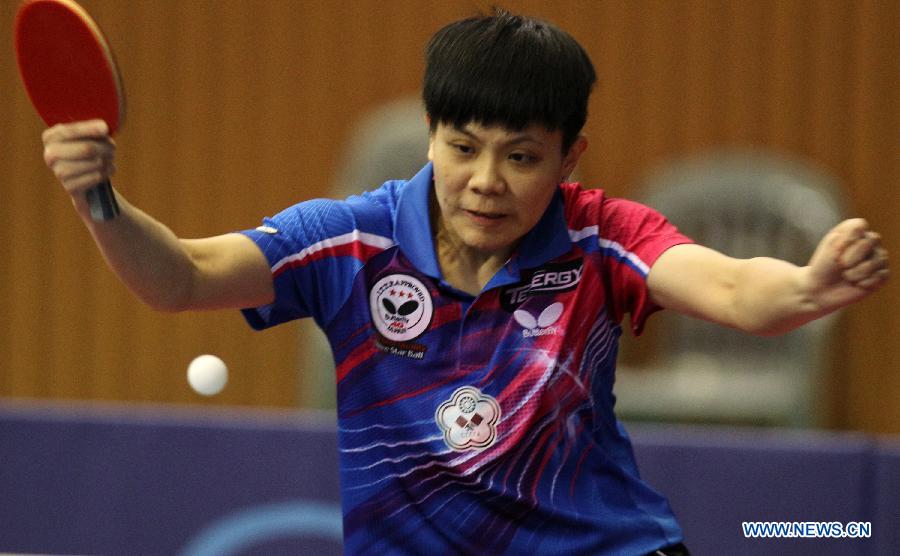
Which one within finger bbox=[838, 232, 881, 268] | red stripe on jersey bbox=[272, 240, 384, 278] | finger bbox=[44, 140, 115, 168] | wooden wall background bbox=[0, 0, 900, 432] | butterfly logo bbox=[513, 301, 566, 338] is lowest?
butterfly logo bbox=[513, 301, 566, 338]

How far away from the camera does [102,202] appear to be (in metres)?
2.27

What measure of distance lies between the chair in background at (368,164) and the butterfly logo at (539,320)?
140 inches

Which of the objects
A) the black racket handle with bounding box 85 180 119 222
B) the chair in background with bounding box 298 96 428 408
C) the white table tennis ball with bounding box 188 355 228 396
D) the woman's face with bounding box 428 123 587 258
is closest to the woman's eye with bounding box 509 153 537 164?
the woman's face with bounding box 428 123 587 258

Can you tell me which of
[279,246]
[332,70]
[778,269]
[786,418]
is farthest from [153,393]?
[778,269]

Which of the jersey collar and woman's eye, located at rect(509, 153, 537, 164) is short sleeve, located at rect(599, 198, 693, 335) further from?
woman's eye, located at rect(509, 153, 537, 164)

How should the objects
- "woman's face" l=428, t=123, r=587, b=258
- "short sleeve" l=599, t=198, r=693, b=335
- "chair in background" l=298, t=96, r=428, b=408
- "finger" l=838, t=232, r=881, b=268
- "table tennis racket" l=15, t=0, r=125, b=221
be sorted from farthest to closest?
"chair in background" l=298, t=96, r=428, b=408 → "short sleeve" l=599, t=198, r=693, b=335 → "woman's face" l=428, t=123, r=587, b=258 → "table tennis racket" l=15, t=0, r=125, b=221 → "finger" l=838, t=232, r=881, b=268

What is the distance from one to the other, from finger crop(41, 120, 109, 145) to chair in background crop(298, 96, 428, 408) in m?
3.96

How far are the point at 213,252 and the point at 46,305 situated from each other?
14.7 ft

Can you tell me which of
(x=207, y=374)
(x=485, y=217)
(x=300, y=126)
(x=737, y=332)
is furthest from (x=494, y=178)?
(x=300, y=126)

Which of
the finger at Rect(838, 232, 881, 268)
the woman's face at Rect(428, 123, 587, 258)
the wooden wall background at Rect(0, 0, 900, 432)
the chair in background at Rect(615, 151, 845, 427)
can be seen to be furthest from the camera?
the wooden wall background at Rect(0, 0, 900, 432)

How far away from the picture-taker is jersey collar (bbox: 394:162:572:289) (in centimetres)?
273

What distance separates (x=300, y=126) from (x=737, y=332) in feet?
7.68

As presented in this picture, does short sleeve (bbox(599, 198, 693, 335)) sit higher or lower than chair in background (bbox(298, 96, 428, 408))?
lower

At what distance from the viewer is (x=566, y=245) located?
2762 millimetres
